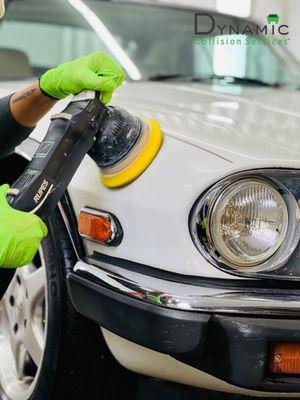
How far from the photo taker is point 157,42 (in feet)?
9.81

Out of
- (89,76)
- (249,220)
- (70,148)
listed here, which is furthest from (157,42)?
(249,220)

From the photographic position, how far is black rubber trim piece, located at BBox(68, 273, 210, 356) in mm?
1338

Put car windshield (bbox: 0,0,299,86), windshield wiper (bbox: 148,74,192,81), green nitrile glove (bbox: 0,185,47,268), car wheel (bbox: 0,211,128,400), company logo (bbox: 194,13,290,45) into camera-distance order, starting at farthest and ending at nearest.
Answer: company logo (bbox: 194,13,290,45) < car windshield (bbox: 0,0,299,86) < windshield wiper (bbox: 148,74,192,81) < car wheel (bbox: 0,211,128,400) < green nitrile glove (bbox: 0,185,47,268)

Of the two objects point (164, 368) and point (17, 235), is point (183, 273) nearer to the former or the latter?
point (164, 368)

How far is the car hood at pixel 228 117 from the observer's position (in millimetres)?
1419

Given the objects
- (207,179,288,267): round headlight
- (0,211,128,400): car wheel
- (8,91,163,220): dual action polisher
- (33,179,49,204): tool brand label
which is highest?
(8,91,163,220): dual action polisher

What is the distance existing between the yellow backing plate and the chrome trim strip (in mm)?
225

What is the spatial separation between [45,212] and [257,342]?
538 mm

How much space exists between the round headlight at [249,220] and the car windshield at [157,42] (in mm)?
1383

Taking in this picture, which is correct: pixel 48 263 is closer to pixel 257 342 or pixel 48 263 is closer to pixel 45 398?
pixel 45 398

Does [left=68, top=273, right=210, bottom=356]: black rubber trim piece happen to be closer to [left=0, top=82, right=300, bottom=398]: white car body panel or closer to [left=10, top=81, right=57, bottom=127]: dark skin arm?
[left=0, top=82, right=300, bottom=398]: white car body panel

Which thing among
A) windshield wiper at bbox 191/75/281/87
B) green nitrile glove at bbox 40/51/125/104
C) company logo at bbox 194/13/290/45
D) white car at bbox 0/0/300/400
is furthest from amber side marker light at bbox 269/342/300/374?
company logo at bbox 194/13/290/45

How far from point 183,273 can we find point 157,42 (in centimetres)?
182

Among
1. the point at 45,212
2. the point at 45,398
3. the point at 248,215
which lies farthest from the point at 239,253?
the point at 45,398
